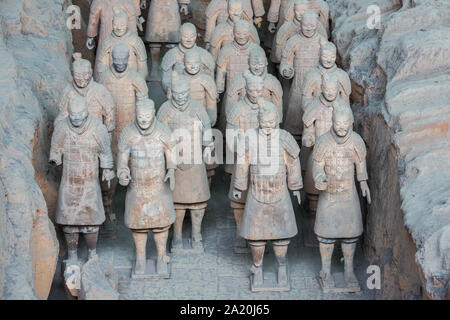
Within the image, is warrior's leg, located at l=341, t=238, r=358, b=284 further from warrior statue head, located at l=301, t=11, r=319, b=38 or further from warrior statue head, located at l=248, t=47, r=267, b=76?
warrior statue head, located at l=301, t=11, r=319, b=38

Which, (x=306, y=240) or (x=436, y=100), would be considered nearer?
(x=436, y=100)

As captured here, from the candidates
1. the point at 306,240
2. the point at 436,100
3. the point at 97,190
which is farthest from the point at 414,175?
the point at 97,190

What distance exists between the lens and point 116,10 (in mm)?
11320

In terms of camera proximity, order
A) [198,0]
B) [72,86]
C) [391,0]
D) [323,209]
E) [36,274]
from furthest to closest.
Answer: [198,0], [391,0], [72,86], [323,209], [36,274]

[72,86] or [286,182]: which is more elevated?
[72,86]

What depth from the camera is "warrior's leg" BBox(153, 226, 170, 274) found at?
9.55 m

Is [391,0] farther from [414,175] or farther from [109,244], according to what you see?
[109,244]

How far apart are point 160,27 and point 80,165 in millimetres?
3439

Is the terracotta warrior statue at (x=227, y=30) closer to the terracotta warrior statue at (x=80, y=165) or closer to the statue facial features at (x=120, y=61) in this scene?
the statue facial features at (x=120, y=61)

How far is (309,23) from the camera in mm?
10812

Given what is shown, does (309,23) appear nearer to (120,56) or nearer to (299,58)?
(299,58)

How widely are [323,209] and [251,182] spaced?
0.62 m

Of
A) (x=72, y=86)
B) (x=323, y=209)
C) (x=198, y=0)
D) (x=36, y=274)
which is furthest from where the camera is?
(x=198, y=0)

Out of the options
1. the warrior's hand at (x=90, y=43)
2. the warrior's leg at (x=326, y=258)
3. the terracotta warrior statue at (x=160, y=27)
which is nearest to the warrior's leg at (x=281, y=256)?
the warrior's leg at (x=326, y=258)
